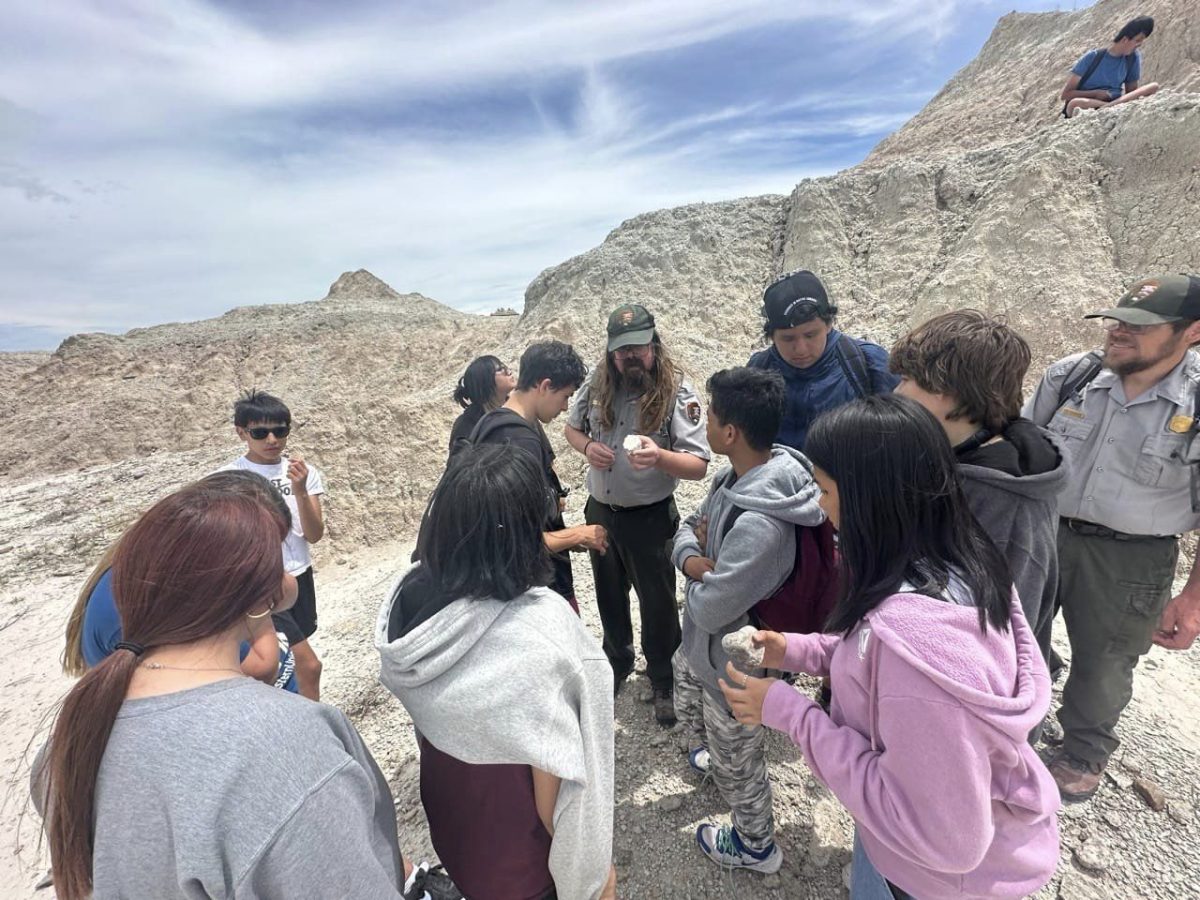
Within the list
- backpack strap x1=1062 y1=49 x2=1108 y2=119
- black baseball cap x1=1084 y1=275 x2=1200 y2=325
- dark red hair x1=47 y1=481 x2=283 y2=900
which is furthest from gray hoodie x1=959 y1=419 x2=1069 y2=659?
backpack strap x1=1062 y1=49 x2=1108 y2=119

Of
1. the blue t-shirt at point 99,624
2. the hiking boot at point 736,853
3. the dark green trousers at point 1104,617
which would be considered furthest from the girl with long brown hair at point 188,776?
the dark green trousers at point 1104,617

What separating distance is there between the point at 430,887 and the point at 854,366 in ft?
9.49

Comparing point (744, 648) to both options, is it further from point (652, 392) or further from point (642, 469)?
point (652, 392)

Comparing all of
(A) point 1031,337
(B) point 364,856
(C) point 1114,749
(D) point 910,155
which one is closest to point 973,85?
(D) point 910,155

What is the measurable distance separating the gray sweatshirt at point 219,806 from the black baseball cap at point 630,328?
7.64 feet

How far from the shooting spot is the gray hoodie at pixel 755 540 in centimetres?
190

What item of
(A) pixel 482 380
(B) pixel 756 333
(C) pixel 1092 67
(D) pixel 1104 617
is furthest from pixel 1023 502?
(C) pixel 1092 67

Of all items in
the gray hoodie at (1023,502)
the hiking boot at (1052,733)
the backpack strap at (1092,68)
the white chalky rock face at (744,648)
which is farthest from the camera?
the backpack strap at (1092,68)

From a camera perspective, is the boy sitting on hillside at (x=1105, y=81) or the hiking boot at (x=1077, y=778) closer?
the hiking boot at (x=1077, y=778)

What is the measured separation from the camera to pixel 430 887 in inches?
72.7

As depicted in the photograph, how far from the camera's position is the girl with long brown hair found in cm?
93

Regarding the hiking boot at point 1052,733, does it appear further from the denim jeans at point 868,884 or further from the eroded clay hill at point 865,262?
the eroded clay hill at point 865,262

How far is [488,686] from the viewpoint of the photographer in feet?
4.24

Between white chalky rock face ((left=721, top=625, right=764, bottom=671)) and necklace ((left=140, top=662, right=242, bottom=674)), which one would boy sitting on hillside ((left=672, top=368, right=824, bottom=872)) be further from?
necklace ((left=140, top=662, right=242, bottom=674))
